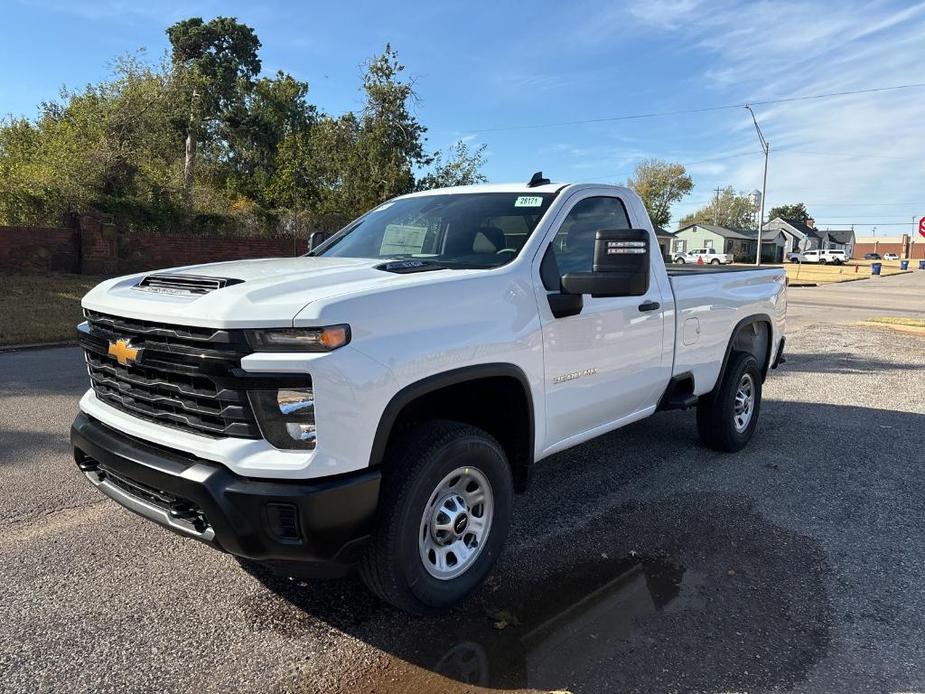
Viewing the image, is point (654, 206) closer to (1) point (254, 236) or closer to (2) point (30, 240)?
(1) point (254, 236)

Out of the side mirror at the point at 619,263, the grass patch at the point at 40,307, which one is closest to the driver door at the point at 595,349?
the side mirror at the point at 619,263

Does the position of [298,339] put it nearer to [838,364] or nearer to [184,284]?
[184,284]

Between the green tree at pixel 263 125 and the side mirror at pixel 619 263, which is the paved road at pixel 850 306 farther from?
the green tree at pixel 263 125

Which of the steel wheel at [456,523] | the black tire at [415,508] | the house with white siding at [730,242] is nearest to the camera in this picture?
the black tire at [415,508]

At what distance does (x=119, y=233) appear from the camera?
61.2 ft

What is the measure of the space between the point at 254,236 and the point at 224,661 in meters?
21.1

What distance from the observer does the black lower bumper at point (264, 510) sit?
2.50 meters

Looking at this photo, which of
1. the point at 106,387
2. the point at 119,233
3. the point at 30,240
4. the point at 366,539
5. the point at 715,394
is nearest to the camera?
the point at 366,539

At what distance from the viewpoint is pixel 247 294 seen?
2.64m

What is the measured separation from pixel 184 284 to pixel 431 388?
121cm

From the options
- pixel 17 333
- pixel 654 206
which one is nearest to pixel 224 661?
pixel 17 333

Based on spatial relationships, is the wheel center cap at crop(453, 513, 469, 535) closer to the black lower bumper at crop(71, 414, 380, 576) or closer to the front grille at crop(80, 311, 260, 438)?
the black lower bumper at crop(71, 414, 380, 576)

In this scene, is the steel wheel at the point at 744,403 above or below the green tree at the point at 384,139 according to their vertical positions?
below

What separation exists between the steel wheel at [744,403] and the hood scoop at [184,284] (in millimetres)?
4343
